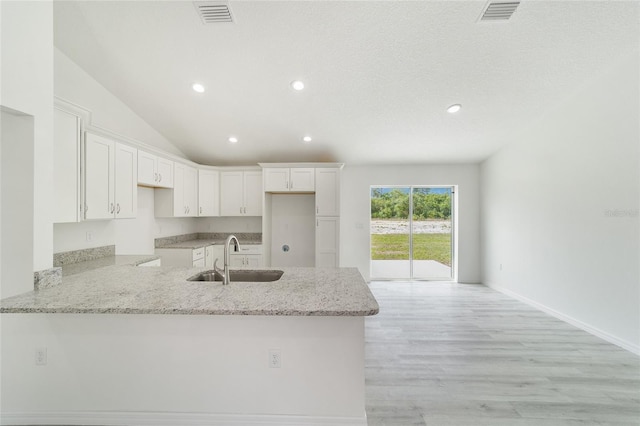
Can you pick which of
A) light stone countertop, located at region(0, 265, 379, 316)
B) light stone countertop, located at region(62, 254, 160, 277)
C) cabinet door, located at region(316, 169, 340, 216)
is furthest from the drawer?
cabinet door, located at region(316, 169, 340, 216)

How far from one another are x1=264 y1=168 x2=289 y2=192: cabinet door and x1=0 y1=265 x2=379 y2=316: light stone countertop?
2.71 meters

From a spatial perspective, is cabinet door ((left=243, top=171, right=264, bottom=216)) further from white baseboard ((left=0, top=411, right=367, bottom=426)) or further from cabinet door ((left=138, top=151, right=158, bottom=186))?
white baseboard ((left=0, top=411, right=367, bottom=426))

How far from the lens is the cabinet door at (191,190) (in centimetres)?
436

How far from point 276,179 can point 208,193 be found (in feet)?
4.13

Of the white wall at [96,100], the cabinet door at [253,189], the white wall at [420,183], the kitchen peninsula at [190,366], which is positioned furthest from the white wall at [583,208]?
the white wall at [96,100]

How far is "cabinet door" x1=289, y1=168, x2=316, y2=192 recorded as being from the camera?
15.6ft

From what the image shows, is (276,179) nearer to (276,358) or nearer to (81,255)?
(81,255)

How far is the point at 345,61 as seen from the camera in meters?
2.86

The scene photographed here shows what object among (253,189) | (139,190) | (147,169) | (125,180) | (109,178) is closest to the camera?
(109,178)

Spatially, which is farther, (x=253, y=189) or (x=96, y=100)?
(x=253, y=189)

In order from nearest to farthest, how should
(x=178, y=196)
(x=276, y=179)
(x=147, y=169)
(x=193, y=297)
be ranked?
(x=193, y=297), (x=147, y=169), (x=178, y=196), (x=276, y=179)

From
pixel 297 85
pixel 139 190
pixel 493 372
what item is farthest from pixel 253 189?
pixel 493 372

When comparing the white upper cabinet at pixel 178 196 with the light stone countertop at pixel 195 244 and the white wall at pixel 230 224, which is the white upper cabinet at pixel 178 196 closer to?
the light stone countertop at pixel 195 244

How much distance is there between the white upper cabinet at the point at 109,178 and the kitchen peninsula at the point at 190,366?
115 cm
